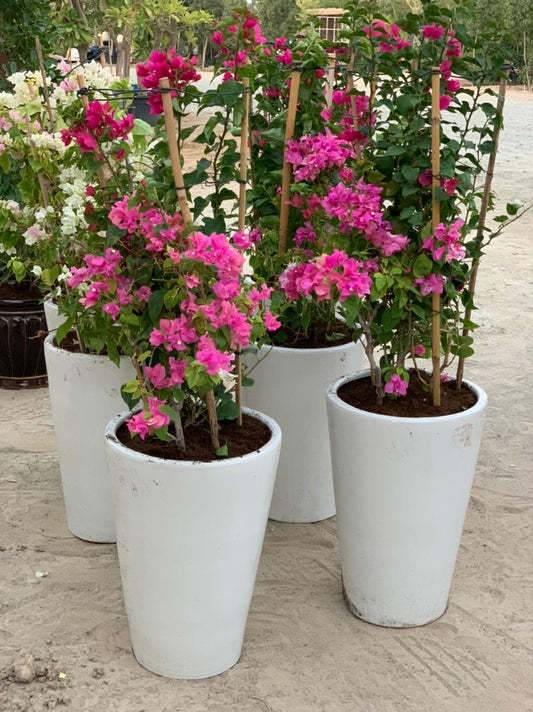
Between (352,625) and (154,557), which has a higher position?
(154,557)

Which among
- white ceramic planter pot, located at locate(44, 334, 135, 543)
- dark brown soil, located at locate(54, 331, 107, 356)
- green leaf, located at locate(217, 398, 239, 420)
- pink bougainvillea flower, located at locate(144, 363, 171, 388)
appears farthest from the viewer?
dark brown soil, located at locate(54, 331, 107, 356)

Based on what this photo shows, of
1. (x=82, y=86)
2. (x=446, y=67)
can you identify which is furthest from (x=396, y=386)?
(x=82, y=86)

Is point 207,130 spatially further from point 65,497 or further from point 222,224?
point 65,497

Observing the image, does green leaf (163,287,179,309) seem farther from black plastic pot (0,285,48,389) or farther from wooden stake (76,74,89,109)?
black plastic pot (0,285,48,389)

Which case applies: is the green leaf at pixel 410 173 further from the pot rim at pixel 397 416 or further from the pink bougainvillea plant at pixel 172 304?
the pot rim at pixel 397 416

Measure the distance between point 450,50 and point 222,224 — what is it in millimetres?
737

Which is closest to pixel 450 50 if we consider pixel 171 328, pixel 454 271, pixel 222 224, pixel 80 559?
pixel 454 271

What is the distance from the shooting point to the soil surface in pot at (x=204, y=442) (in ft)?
7.02

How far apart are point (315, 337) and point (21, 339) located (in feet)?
5.79

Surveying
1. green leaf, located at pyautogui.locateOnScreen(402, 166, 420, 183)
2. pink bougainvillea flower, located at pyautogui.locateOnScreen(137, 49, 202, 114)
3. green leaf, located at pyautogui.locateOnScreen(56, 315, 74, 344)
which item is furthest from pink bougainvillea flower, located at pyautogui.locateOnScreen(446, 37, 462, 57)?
green leaf, located at pyautogui.locateOnScreen(56, 315, 74, 344)

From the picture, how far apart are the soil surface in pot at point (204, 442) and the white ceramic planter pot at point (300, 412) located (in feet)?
1.60

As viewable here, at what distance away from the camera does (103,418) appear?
2.69 meters

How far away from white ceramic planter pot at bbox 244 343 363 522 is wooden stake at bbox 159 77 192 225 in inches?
34.3

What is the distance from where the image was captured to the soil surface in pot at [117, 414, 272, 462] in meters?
2.14
